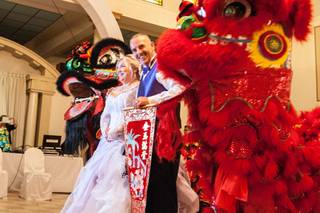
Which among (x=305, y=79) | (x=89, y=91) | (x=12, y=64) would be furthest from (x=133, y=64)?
(x=12, y=64)

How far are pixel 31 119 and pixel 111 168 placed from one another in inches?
320

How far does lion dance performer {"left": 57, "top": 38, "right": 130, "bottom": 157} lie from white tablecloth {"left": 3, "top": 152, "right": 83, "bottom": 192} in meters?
3.45

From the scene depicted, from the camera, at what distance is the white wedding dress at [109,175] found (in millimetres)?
2051

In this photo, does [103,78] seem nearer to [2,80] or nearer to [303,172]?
[303,172]

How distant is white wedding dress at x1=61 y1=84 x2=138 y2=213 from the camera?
2051 mm

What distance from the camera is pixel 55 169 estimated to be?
671cm

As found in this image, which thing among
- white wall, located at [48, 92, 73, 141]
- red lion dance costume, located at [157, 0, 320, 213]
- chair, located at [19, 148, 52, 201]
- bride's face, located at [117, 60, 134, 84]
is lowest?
chair, located at [19, 148, 52, 201]

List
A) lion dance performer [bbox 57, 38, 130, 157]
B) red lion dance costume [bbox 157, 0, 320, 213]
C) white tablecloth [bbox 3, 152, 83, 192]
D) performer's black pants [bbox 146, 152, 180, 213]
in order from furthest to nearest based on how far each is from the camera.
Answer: white tablecloth [bbox 3, 152, 83, 192] → lion dance performer [bbox 57, 38, 130, 157] → performer's black pants [bbox 146, 152, 180, 213] → red lion dance costume [bbox 157, 0, 320, 213]

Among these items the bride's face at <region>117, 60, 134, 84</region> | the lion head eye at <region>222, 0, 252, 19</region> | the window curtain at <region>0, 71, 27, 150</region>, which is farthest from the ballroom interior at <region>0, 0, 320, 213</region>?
the lion head eye at <region>222, 0, 252, 19</region>

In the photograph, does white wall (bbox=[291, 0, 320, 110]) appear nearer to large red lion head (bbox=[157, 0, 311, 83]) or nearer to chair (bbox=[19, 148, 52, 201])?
chair (bbox=[19, 148, 52, 201])

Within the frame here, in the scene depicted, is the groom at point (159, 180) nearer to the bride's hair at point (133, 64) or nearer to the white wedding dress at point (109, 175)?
the white wedding dress at point (109, 175)

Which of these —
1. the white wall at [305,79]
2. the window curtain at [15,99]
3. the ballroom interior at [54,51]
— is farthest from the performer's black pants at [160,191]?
the window curtain at [15,99]

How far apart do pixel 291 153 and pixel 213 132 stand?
0.27 m

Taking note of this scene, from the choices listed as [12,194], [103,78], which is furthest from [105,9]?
[103,78]
